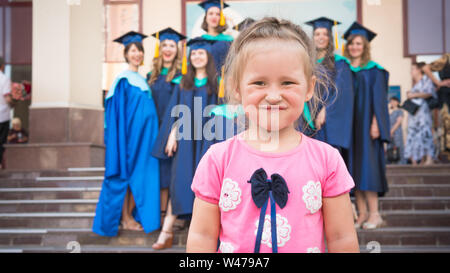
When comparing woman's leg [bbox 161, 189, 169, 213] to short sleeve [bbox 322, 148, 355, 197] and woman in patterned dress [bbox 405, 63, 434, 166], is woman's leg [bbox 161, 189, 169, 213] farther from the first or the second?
woman in patterned dress [bbox 405, 63, 434, 166]

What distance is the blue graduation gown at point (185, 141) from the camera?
4070 millimetres

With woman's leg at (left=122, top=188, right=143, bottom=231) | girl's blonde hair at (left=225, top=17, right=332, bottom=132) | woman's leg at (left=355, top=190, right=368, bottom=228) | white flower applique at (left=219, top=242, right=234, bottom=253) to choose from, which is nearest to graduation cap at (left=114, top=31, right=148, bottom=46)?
woman's leg at (left=122, top=188, right=143, bottom=231)

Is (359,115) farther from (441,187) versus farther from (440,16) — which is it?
(440,16)

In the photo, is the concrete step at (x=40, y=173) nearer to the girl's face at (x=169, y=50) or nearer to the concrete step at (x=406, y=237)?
the girl's face at (x=169, y=50)

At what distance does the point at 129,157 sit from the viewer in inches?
171

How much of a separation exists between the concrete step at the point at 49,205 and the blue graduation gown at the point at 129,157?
765 mm

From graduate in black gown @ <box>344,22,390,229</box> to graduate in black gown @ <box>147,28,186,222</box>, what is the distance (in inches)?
65.7

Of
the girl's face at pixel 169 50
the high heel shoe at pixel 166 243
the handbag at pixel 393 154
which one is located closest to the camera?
the high heel shoe at pixel 166 243

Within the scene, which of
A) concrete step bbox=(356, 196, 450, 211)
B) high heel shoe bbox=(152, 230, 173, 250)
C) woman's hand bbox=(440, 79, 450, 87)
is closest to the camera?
high heel shoe bbox=(152, 230, 173, 250)

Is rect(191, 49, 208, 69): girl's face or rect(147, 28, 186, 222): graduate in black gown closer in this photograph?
rect(191, 49, 208, 69): girl's face

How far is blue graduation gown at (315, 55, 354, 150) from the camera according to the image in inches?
166

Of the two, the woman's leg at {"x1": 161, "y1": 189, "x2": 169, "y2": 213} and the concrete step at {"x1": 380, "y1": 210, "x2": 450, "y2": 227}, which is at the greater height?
the woman's leg at {"x1": 161, "y1": 189, "x2": 169, "y2": 213}

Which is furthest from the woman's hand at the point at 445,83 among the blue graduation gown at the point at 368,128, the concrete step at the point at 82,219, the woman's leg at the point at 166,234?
the woman's leg at the point at 166,234

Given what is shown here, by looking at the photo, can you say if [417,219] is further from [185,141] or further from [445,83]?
[445,83]
